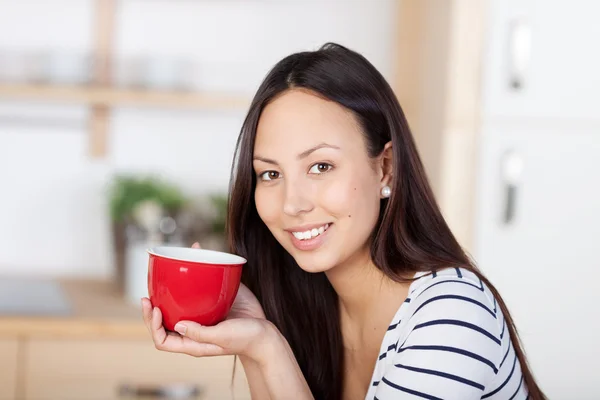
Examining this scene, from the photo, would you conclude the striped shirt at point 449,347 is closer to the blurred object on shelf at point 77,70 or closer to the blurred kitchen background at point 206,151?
the blurred kitchen background at point 206,151

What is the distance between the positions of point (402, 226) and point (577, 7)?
46.1 inches

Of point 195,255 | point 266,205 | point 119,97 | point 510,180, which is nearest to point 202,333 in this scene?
point 195,255

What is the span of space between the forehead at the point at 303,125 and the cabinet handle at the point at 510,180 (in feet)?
3.26

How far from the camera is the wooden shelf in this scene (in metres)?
2.46

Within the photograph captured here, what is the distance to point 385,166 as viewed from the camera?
1321 millimetres

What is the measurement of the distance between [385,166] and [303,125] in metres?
0.17

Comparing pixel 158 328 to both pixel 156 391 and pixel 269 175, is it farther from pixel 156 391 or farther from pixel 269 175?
pixel 156 391

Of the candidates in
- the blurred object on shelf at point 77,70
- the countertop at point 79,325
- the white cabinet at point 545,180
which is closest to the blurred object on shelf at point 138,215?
the countertop at point 79,325

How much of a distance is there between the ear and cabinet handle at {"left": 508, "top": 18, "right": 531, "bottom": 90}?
96 centimetres

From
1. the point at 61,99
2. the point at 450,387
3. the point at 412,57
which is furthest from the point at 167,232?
the point at 450,387

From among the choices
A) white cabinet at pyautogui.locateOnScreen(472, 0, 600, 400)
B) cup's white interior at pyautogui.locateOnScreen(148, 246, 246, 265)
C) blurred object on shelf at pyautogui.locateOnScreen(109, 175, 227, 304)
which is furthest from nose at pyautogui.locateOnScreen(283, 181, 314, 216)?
blurred object on shelf at pyautogui.locateOnScreen(109, 175, 227, 304)

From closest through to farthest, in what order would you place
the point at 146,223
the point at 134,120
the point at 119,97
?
1. the point at 146,223
2. the point at 119,97
3. the point at 134,120

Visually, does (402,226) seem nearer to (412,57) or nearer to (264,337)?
(264,337)

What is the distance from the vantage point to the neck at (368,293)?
1.33 metres
